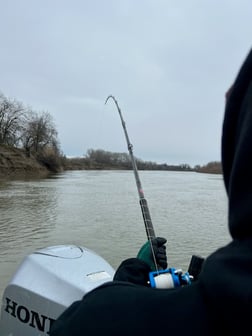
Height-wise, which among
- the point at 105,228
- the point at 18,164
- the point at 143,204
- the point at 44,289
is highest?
the point at 18,164

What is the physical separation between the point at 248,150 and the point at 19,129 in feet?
175

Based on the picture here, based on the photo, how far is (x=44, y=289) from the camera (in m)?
1.95

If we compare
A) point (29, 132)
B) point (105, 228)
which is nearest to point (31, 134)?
point (29, 132)

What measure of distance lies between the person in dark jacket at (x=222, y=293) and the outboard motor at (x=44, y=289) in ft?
4.02

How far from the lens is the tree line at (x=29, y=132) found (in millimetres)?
49219

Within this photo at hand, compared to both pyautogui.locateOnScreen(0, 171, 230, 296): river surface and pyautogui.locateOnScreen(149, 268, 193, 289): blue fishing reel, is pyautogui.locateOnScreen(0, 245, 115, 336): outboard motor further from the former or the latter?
pyautogui.locateOnScreen(0, 171, 230, 296): river surface

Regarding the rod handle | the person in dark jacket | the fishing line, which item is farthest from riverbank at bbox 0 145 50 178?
the person in dark jacket

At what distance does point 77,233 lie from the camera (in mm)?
8547

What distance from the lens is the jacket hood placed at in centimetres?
58

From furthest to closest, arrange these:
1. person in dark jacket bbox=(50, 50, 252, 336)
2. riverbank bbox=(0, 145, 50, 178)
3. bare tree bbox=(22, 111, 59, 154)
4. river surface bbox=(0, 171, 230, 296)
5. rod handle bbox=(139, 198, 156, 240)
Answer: bare tree bbox=(22, 111, 59, 154) < riverbank bbox=(0, 145, 50, 178) < river surface bbox=(0, 171, 230, 296) < rod handle bbox=(139, 198, 156, 240) < person in dark jacket bbox=(50, 50, 252, 336)

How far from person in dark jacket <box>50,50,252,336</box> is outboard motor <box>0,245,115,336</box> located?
1.23m

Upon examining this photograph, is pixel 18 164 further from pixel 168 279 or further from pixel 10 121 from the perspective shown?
pixel 168 279

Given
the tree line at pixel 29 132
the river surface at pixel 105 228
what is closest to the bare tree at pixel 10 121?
the tree line at pixel 29 132

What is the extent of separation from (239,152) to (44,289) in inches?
64.5
